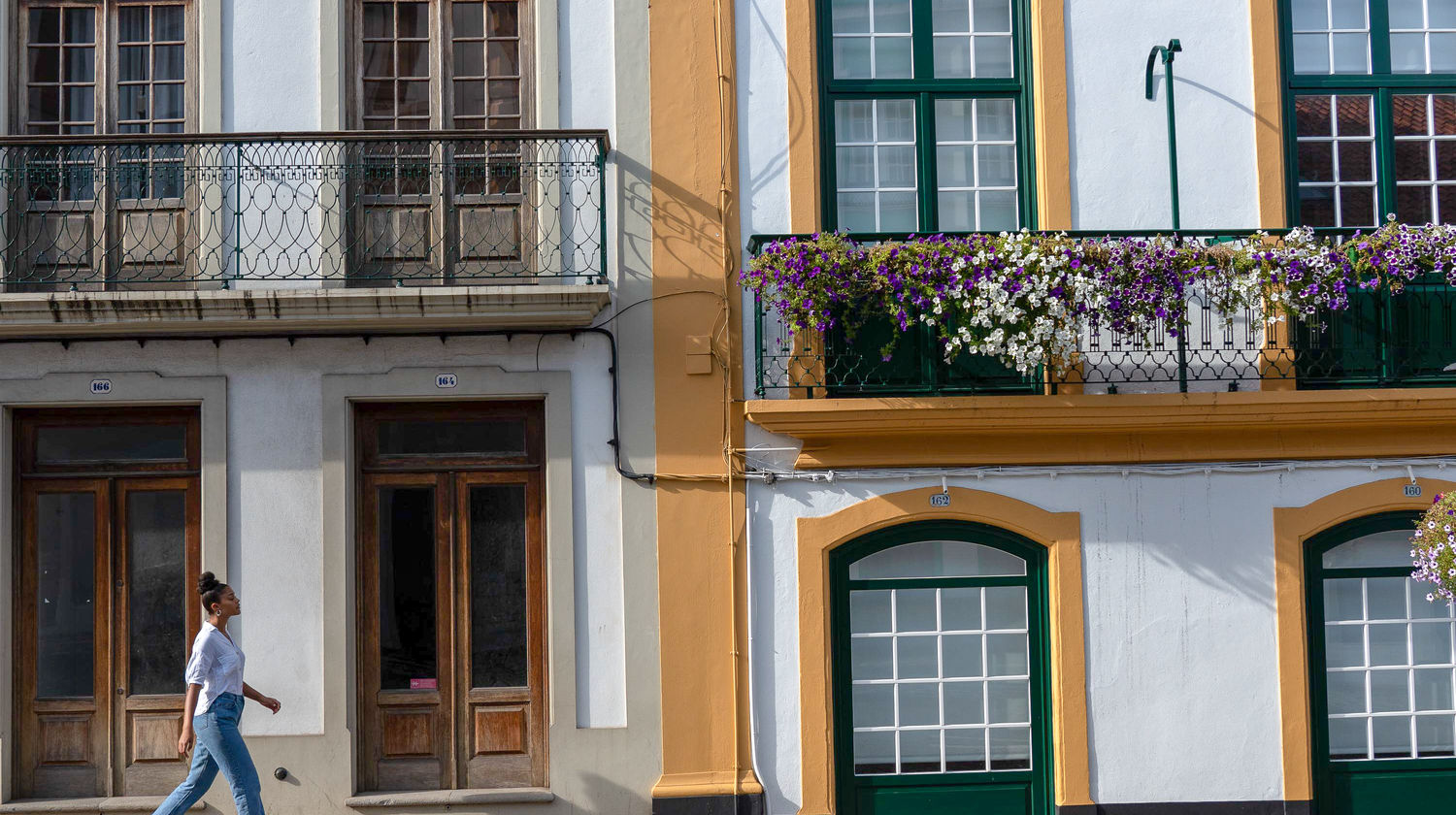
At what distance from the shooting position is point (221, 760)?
7344 millimetres

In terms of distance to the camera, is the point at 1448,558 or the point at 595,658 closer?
the point at 1448,558

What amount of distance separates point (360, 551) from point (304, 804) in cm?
165

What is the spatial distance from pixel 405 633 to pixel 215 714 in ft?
5.02

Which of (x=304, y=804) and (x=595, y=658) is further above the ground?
(x=595, y=658)

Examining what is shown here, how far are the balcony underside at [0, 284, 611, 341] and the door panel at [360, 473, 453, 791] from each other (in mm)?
1216

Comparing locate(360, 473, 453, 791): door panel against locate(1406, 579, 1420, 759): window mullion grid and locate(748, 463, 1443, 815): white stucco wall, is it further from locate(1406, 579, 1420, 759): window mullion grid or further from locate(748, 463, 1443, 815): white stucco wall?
locate(1406, 579, 1420, 759): window mullion grid

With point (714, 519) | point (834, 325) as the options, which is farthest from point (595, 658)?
point (834, 325)

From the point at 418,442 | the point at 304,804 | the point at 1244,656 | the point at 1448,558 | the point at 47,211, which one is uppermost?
the point at 47,211

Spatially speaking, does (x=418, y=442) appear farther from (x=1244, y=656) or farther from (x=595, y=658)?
(x=1244, y=656)

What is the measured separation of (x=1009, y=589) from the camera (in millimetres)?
8742

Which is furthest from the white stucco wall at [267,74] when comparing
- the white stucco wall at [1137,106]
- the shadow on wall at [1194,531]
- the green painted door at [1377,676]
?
the green painted door at [1377,676]

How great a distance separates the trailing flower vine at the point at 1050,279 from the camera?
798cm

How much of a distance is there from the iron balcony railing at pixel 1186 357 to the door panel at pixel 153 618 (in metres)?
4.04

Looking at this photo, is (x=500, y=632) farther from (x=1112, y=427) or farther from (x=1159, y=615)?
(x=1159, y=615)
